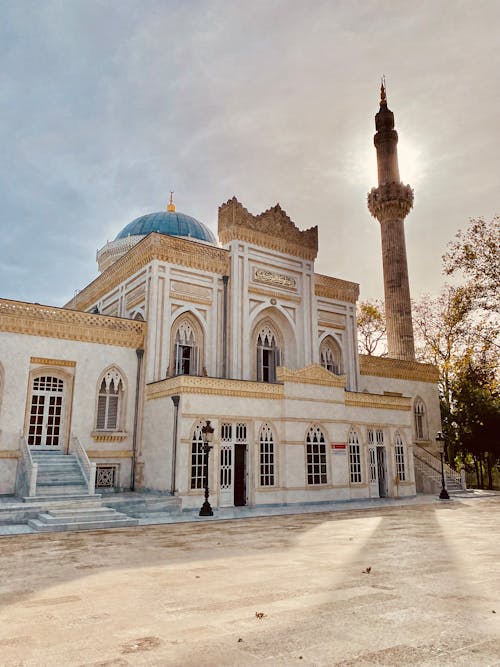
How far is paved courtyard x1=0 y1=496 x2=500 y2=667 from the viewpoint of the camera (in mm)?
4168

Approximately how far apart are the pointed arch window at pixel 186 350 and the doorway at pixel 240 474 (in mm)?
4168

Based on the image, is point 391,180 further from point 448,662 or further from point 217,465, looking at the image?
point 448,662

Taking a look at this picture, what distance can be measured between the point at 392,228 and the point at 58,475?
81.8 feet

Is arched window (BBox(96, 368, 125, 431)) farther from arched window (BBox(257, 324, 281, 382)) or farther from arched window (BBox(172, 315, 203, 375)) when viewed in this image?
arched window (BBox(257, 324, 281, 382))

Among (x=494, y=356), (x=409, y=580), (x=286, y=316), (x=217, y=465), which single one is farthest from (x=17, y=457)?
(x=494, y=356)

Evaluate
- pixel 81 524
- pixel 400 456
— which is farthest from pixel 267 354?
pixel 81 524

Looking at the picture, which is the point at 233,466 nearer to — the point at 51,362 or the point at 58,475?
the point at 58,475

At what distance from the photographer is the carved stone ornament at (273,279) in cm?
2332

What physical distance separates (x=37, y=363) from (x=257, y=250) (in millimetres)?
10710

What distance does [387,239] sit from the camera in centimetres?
3256

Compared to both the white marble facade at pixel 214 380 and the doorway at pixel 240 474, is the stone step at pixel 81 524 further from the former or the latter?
the doorway at pixel 240 474

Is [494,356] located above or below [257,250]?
below

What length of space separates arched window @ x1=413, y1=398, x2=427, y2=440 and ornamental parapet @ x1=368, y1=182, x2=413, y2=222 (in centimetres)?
1192

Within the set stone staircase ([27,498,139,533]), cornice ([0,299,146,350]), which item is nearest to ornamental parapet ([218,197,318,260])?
cornice ([0,299,146,350])
